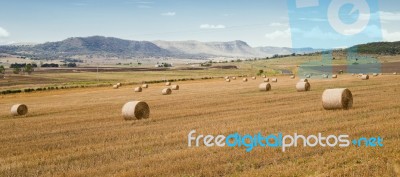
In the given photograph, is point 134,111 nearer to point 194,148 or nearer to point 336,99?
point 194,148

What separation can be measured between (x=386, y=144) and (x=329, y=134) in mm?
2312

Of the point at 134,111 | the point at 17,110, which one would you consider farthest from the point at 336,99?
the point at 17,110

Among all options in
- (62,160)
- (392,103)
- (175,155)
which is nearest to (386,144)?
(175,155)

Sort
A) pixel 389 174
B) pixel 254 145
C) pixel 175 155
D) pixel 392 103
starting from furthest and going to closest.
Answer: pixel 392 103
pixel 254 145
pixel 175 155
pixel 389 174

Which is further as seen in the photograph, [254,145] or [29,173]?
[254,145]

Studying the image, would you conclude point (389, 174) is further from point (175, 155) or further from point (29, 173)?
point (29, 173)

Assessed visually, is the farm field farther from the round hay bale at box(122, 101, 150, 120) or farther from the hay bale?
the hay bale

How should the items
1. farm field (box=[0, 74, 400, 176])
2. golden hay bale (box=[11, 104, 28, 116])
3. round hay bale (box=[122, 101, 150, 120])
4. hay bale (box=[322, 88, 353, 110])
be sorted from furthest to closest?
golden hay bale (box=[11, 104, 28, 116])
round hay bale (box=[122, 101, 150, 120])
hay bale (box=[322, 88, 353, 110])
farm field (box=[0, 74, 400, 176])

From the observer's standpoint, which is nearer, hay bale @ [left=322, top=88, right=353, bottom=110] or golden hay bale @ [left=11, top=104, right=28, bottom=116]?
hay bale @ [left=322, top=88, right=353, bottom=110]

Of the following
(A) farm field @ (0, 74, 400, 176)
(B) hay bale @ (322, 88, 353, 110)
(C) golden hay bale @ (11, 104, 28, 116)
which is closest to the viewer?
(A) farm field @ (0, 74, 400, 176)

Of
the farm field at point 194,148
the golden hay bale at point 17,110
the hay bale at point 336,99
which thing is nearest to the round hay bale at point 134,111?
the farm field at point 194,148

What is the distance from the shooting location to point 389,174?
1016 centimetres

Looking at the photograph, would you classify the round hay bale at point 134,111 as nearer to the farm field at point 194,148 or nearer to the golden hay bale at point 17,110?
the farm field at point 194,148

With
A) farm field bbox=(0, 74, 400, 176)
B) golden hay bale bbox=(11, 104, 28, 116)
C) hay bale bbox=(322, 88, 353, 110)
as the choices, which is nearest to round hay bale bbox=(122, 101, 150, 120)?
farm field bbox=(0, 74, 400, 176)
